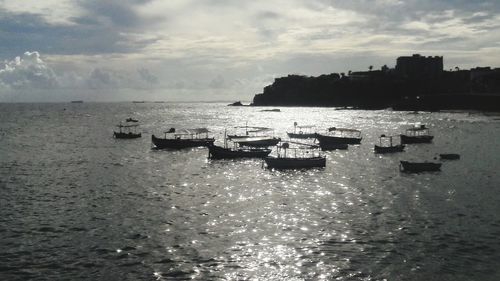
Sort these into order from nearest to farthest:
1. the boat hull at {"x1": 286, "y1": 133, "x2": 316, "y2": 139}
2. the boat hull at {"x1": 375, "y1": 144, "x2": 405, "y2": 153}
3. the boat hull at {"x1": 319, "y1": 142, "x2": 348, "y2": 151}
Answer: the boat hull at {"x1": 375, "y1": 144, "x2": 405, "y2": 153} < the boat hull at {"x1": 319, "y1": 142, "x2": 348, "y2": 151} < the boat hull at {"x1": 286, "y1": 133, "x2": 316, "y2": 139}

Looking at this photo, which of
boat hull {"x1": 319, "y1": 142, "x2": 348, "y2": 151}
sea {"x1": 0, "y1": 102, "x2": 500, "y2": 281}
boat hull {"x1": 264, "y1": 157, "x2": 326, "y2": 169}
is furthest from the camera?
boat hull {"x1": 319, "y1": 142, "x2": 348, "y2": 151}

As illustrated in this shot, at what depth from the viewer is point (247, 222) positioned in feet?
133

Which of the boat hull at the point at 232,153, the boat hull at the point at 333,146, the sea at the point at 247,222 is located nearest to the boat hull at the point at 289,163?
the sea at the point at 247,222

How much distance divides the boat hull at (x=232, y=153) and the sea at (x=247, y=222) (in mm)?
8908

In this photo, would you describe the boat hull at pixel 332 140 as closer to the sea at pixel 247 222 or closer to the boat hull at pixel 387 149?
the boat hull at pixel 387 149

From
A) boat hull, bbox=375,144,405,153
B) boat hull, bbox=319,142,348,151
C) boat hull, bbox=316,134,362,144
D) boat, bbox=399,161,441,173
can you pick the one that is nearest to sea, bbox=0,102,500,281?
boat, bbox=399,161,441,173

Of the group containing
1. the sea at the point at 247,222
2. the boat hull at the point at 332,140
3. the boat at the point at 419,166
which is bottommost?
the sea at the point at 247,222

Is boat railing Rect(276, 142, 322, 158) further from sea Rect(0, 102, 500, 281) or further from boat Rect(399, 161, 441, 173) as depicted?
boat Rect(399, 161, 441, 173)

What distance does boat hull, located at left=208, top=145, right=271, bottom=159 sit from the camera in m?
84.3

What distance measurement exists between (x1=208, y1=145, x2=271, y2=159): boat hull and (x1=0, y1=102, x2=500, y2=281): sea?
351 inches

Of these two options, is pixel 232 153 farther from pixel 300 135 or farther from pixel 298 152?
pixel 300 135

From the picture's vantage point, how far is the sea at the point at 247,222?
1164 inches

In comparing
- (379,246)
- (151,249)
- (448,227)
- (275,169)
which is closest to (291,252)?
(379,246)

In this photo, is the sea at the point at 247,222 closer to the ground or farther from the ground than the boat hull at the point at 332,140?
closer to the ground
